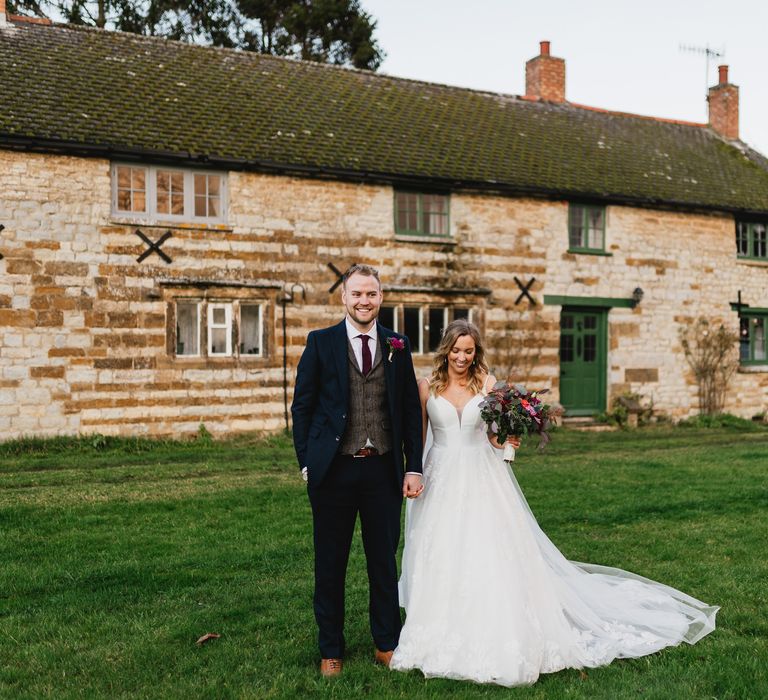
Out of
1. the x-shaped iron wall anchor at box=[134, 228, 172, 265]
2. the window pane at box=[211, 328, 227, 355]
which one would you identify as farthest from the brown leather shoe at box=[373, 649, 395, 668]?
the x-shaped iron wall anchor at box=[134, 228, 172, 265]

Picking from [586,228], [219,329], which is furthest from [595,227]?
[219,329]

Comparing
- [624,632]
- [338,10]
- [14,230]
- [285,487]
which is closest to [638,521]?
[624,632]

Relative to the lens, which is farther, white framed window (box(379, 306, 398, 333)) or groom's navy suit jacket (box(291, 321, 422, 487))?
white framed window (box(379, 306, 398, 333))

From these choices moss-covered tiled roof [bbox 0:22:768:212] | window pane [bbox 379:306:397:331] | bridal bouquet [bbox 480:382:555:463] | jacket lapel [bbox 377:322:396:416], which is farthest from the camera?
window pane [bbox 379:306:397:331]

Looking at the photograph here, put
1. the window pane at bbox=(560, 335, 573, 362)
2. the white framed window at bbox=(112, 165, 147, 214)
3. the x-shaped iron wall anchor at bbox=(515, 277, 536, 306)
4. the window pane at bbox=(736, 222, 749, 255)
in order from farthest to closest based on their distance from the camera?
the window pane at bbox=(736, 222, 749, 255), the window pane at bbox=(560, 335, 573, 362), the x-shaped iron wall anchor at bbox=(515, 277, 536, 306), the white framed window at bbox=(112, 165, 147, 214)

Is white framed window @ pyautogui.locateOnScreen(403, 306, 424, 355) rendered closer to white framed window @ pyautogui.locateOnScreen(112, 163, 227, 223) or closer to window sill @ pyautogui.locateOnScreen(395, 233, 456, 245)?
window sill @ pyautogui.locateOnScreen(395, 233, 456, 245)

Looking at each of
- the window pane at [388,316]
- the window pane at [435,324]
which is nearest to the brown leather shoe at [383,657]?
the window pane at [388,316]

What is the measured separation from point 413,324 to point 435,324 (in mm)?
539

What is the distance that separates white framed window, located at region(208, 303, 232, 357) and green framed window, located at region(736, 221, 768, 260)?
13304 millimetres

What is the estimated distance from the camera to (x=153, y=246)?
15195 mm

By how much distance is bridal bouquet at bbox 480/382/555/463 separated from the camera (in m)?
5.16

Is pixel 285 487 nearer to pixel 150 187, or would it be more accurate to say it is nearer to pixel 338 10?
pixel 150 187

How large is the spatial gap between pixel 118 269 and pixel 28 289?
1532mm

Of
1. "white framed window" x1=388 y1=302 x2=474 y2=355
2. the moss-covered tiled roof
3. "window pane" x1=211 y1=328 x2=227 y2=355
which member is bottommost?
"window pane" x1=211 y1=328 x2=227 y2=355
